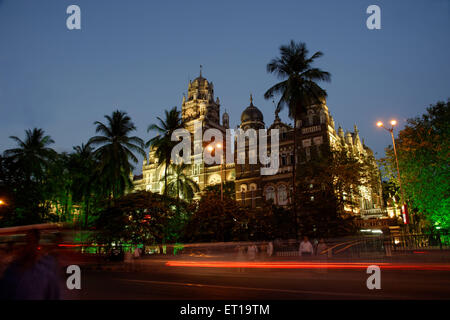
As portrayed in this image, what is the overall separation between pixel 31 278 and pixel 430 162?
28.8 metres

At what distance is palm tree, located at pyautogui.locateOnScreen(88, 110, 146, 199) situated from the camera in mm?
35312

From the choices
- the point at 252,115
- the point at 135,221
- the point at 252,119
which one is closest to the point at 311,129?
the point at 252,119

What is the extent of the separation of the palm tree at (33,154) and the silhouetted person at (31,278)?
134ft

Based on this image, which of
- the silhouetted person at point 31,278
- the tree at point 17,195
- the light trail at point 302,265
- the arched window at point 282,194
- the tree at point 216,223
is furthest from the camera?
the arched window at point 282,194

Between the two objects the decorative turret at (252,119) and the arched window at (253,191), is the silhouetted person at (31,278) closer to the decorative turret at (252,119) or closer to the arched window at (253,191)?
the arched window at (253,191)

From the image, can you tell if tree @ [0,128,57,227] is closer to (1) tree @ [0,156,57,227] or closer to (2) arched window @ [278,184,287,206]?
(1) tree @ [0,156,57,227]

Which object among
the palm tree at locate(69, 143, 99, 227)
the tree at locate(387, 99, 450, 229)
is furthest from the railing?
the palm tree at locate(69, 143, 99, 227)

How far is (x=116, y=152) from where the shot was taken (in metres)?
35.6

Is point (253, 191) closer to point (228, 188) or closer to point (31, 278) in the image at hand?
point (228, 188)

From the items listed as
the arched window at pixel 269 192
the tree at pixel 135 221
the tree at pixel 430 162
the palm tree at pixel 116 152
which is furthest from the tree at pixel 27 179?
the tree at pixel 430 162

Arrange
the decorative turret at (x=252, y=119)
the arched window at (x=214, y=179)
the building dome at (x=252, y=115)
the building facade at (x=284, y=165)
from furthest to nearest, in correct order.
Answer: the building dome at (x=252, y=115) → the decorative turret at (x=252, y=119) → the arched window at (x=214, y=179) → the building facade at (x=284, y=165)

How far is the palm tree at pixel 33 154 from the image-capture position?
40.2 m

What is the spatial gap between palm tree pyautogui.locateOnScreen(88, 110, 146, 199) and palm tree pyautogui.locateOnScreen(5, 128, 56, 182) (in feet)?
34.4
